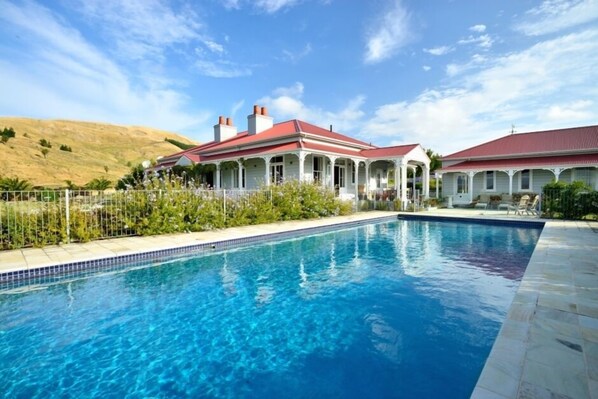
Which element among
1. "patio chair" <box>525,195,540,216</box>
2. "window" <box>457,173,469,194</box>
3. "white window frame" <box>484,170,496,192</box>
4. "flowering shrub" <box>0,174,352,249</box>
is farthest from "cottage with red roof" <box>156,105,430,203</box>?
"patio chair" <box>525,195,540,216</box>

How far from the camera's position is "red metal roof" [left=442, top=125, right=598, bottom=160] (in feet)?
63.6

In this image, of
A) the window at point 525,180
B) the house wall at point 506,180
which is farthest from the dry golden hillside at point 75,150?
the window at point 525,180

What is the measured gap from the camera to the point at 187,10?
1326 cm

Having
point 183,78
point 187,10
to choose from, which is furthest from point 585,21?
point 183,78

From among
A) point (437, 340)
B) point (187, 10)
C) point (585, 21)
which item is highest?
point (187, 10)

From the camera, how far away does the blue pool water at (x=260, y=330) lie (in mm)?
3010

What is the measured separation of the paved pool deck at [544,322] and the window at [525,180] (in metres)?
15.1

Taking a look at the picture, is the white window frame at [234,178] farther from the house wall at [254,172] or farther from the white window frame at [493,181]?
the white window frame at [493,181]

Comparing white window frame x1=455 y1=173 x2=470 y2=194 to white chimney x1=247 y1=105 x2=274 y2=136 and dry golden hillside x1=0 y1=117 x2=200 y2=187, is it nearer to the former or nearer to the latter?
white chimney x1=247 y1=105 x2=274 y2=136

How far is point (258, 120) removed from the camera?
72.8 ft

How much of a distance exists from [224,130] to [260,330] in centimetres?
2433

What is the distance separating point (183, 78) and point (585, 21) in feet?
72.3

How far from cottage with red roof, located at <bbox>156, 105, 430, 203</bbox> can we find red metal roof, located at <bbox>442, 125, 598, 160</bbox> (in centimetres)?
511

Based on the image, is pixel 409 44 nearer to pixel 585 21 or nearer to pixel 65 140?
pixel 585 21
